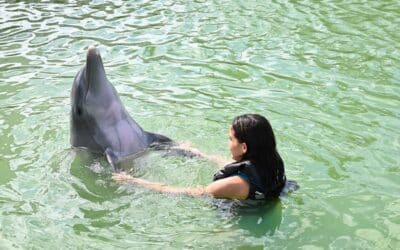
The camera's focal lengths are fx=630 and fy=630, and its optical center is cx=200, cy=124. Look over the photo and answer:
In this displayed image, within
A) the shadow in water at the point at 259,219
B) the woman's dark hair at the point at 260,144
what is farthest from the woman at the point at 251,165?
the shadow in water at the point at 259,219

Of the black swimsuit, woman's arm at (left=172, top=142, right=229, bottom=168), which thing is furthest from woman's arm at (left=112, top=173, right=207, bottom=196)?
woman's arm at (left=172, top=142, right=229, bottom=168)

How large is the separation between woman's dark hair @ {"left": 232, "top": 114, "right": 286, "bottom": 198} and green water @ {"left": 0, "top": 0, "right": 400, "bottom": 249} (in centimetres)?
32

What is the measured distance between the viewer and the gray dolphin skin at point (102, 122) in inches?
216

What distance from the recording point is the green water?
181 inches

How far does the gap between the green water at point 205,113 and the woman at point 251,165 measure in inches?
7.2

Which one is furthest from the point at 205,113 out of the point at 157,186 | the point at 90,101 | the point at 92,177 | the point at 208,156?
the point at 157,186

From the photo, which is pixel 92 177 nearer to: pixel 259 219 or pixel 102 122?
pixel 102 122

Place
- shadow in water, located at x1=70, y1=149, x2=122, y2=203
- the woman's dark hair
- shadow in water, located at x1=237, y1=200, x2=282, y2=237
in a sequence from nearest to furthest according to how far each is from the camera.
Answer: the woman's dark hair, shadow in water, located at x1=237, y1=200, x2=282, y2=237, shadow in water, located at x1=70, y1=149, x2=122, y2=203

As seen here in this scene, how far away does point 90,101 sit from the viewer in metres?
5.49

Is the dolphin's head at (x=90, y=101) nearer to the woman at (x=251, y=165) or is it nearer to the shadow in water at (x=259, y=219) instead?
the woman at (x=251, y=165)

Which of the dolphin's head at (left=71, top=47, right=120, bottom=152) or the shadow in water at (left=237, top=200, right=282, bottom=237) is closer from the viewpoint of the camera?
the shadow in water at (left=237, top=200, right=282, bottom=237)

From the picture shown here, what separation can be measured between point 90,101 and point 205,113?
1.45 meters

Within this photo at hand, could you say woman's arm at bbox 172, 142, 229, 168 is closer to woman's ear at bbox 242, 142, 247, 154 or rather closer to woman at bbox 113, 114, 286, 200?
woman at bbox 113, 114, 286, 200

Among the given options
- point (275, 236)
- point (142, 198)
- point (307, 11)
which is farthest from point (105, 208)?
point (307, 11)
